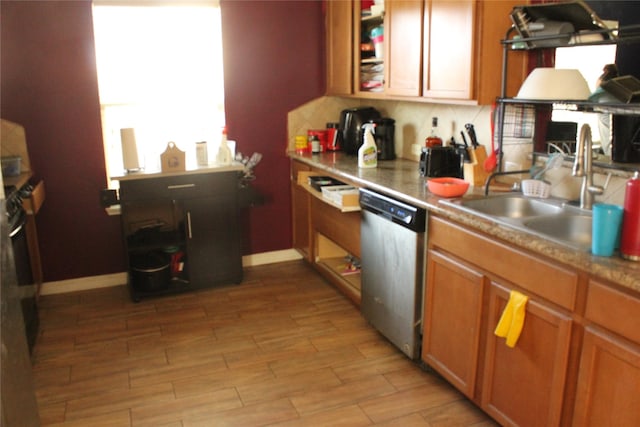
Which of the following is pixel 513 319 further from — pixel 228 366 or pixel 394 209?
pixel 228 366

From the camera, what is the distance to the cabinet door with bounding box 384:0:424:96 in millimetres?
3021

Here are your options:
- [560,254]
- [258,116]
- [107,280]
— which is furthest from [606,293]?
[107,280]

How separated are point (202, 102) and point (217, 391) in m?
2.24

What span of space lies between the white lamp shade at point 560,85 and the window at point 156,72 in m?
2.40

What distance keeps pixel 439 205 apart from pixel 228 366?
1.37m

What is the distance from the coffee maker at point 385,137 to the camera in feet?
12.2

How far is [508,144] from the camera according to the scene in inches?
109

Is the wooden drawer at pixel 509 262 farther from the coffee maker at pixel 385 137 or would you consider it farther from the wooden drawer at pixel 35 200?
the wooden drawer at pixel 35 200

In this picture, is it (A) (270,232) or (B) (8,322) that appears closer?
(B) (8,322)

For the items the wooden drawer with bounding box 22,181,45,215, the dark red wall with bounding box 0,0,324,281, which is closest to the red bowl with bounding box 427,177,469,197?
the dark red wall with bounding box 0,0,324,281

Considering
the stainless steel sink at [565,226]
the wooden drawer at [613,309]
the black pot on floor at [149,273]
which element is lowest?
the black pot on floor at [149,273]

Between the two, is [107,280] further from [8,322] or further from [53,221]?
[8,322]

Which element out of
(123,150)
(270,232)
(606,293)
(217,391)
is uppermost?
(123,150)

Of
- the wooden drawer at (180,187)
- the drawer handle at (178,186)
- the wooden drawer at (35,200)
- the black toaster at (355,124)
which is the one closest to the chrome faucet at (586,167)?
the black toaster at (355,124)
